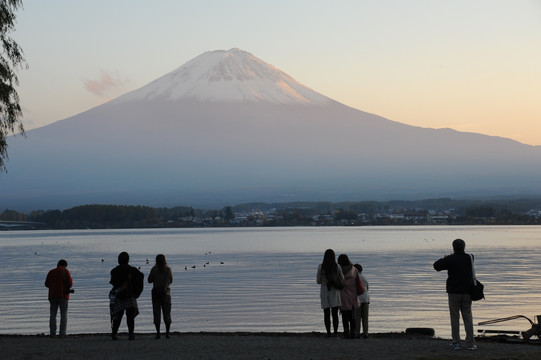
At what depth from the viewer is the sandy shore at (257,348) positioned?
1317cm

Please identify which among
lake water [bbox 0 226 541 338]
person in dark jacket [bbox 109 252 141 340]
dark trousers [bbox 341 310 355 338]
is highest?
person in dark jacket [bbox 109 252 141 340]

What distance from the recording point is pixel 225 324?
24.3 meters

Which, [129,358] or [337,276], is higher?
[337,276]

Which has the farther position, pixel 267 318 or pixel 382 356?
pixel 267 318

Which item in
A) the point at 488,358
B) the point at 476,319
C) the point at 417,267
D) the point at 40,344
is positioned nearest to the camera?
the point at 488,358

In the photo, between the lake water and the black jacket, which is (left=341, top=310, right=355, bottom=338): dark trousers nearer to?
the black jacket

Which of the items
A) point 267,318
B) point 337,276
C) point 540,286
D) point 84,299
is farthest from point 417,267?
point 337,276

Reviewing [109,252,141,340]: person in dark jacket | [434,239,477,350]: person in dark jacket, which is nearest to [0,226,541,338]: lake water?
[434,239,477,350]: person in dark jacket

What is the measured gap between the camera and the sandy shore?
13.2 m

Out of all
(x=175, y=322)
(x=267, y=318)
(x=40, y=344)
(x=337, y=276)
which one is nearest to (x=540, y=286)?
(x=267, y=318)

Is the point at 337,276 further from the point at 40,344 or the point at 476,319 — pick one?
the point at 476,319

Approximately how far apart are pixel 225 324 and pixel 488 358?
1252 centimetres

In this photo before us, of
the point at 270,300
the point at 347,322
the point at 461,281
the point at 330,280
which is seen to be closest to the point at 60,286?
the point at 330,280

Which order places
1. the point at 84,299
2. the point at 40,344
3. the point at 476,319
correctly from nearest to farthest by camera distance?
the point at 40,344, the point at 476,319, the point at 84,299
